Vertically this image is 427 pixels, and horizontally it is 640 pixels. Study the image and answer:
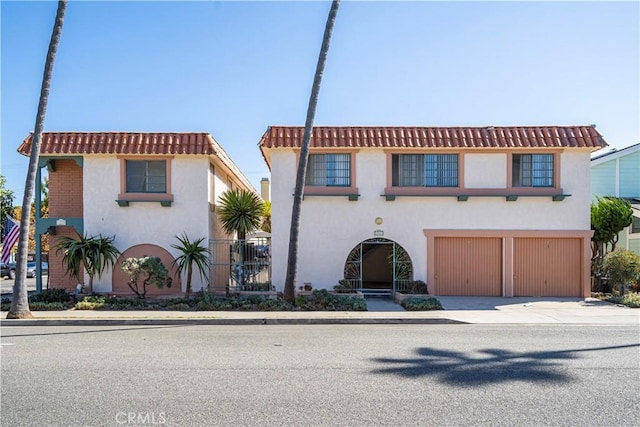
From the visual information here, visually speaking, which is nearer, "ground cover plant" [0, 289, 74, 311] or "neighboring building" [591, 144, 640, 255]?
"ground cover plant" [0, 289, 74, 311]

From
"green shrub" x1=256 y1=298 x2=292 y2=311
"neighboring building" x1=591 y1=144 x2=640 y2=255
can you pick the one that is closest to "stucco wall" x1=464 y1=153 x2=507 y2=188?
"green shrub" x1=256 y1=298 x2=292 y2=311

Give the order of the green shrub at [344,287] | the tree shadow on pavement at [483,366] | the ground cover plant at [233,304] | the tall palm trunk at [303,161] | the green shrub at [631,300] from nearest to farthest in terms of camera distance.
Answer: the tree shadow on pavement at [483,366] < the ground cover plant at [233,304] < the tall palm trunk at [303,161] < the green shrub at [631,300] < the green shrub at [344,287]

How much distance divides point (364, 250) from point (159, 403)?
1106 cm

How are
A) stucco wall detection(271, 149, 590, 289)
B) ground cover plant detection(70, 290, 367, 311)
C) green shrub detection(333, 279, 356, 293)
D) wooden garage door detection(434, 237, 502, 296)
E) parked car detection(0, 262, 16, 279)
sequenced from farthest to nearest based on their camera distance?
parked car detection(0, 262, 16, 279) → wooden garage door detection(434, 237, 502, 296) → stucco wall detection(271, 149, 590, 289) → green shrub detection(333, 279, 356, 293) → ground cover plant detection(70, 290, 367, 311)

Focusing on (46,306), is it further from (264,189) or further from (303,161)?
(264,189)

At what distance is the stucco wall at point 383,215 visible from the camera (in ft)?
50.5

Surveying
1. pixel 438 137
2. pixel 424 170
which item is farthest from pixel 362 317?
pixel 438 137

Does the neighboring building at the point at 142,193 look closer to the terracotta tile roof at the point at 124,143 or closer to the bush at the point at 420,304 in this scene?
the terracotta tile roof at the point at 124,143

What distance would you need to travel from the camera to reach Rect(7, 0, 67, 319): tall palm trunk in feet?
36.8

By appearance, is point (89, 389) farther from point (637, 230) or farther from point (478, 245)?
point (637, 230)

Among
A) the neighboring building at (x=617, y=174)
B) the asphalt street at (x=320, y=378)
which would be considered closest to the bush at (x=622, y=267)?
the asphalt street at (x=320, y=378)

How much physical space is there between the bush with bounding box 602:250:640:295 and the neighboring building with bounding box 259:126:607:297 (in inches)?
31.5

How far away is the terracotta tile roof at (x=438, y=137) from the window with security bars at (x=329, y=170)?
582 millimetres

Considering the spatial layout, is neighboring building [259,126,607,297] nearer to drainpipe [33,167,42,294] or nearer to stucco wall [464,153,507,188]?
stucco wall [464,153,507,188]
